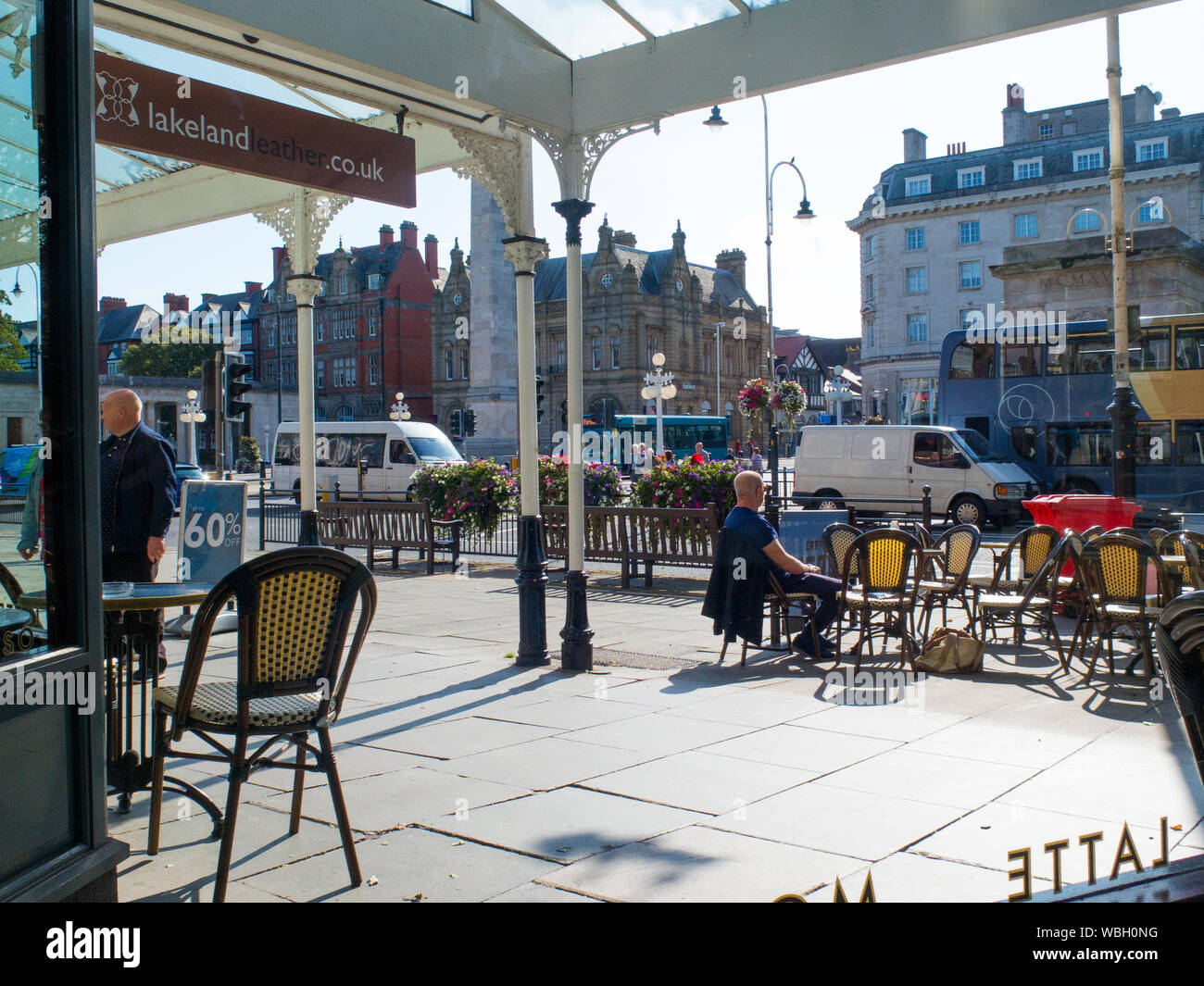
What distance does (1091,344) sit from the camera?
23.9 meters

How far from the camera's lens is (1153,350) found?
2181cm

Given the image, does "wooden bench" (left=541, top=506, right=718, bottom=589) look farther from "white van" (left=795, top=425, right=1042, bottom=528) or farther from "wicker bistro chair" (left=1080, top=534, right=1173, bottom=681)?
"white van" (left=795, top=425, right=1042, bottom=528)

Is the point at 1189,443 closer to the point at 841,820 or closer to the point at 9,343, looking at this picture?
the point at 841,820

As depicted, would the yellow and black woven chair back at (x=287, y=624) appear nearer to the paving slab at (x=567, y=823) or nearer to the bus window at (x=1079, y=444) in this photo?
the paving slab at (x=567, y=823)

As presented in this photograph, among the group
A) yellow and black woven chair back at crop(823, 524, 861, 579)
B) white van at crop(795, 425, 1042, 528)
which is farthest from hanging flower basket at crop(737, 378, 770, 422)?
yellow and black woven chair back at crop(823, 524, 861, 579)

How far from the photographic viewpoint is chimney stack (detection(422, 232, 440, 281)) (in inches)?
3408

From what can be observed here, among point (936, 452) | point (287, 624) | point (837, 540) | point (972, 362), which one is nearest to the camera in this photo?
point (287, 624)

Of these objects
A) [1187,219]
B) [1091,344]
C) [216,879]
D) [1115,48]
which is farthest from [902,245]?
[216,879]

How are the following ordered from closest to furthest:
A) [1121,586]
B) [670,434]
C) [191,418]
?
[1121,586]
[191,418]
[670,434]

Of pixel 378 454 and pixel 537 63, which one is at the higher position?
pixel 537 63

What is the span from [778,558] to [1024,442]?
19026 millimetres

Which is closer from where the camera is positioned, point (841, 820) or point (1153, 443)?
point (841, 820)

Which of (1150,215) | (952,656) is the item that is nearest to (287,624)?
(952,656)

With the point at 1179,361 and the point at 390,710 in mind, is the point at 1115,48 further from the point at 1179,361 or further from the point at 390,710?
the point at 390,710
